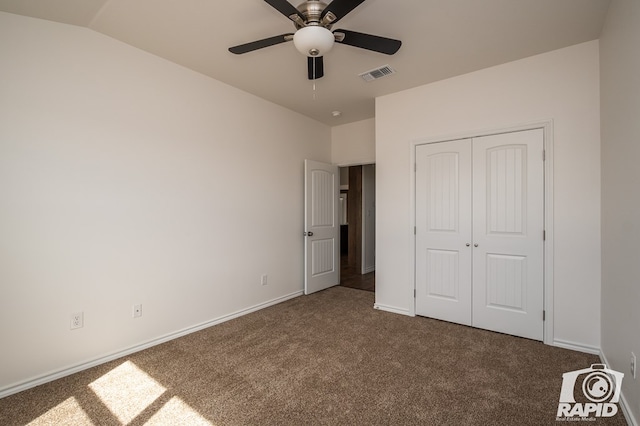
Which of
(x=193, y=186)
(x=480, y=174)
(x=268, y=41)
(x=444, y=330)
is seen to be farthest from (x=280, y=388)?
(x=480, y=174)

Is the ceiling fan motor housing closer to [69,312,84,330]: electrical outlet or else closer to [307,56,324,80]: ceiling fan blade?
[307,56,324,80]: ceiling fan blade

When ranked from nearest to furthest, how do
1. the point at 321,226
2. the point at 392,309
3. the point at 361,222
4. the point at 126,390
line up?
the point at 126,390
the point at 392,309
the point at 321,226
the point at 361,222

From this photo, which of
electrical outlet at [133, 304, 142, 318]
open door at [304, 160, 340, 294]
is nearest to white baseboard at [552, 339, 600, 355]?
open door at [304, 160, 340, 294]

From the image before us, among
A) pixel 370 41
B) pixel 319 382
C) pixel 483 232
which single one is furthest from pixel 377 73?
pixel 319 382

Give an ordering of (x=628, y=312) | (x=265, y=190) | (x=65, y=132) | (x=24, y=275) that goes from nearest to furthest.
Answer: (x=628, y=312)
(x=24, y=275)
(x=65, y=132)
(x=265, y=190)

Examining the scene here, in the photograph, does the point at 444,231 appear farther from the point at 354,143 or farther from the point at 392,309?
Result: the point at 354,143

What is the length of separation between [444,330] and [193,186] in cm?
297

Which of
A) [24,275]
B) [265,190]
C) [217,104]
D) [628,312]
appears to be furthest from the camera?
[265,190]

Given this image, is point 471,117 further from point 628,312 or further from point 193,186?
point 193,186

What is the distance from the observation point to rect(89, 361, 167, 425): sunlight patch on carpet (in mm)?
1749

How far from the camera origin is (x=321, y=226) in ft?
14.5

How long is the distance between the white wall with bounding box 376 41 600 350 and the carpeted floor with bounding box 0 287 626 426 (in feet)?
1.54

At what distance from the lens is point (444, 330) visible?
292 centimetres

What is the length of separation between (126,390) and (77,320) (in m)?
0.71
